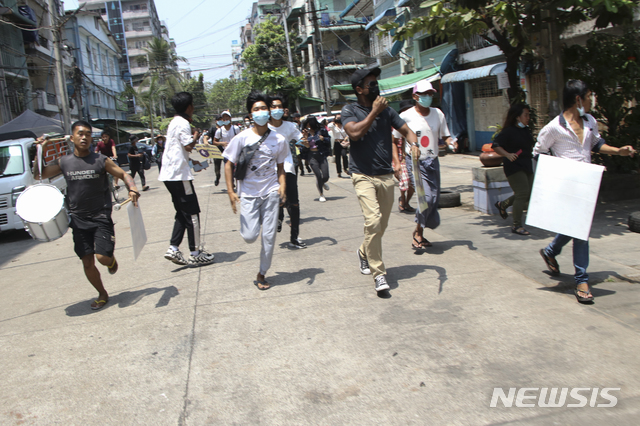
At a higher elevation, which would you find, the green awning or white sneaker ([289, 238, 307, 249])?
the green awning

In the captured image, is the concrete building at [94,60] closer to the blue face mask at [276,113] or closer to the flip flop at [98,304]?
the blue face mask at [276,113]

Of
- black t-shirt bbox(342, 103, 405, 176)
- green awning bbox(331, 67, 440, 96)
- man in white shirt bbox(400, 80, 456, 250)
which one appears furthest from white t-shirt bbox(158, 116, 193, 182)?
green awning bbox(331, 67, 440, 96)

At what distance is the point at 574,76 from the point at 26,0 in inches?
1213

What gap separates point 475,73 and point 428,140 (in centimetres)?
1243

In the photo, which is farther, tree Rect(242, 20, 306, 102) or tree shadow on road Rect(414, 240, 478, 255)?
tree Rect(242, 20, 306, 102)

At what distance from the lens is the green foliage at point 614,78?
7.77m

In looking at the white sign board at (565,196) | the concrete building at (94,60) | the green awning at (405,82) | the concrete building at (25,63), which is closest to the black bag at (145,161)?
the concrete building at (25,63)

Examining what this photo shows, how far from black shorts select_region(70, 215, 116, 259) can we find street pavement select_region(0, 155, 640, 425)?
58cm

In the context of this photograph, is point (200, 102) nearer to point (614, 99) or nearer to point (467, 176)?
point (467, 176)

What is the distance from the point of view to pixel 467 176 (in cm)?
1296

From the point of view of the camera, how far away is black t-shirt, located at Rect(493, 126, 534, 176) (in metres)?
6.40

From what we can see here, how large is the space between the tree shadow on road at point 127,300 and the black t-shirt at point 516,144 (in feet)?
13.9

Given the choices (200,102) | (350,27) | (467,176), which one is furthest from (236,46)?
(467,176)

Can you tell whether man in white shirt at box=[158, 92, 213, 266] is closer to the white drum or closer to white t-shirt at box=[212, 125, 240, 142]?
the white drum
